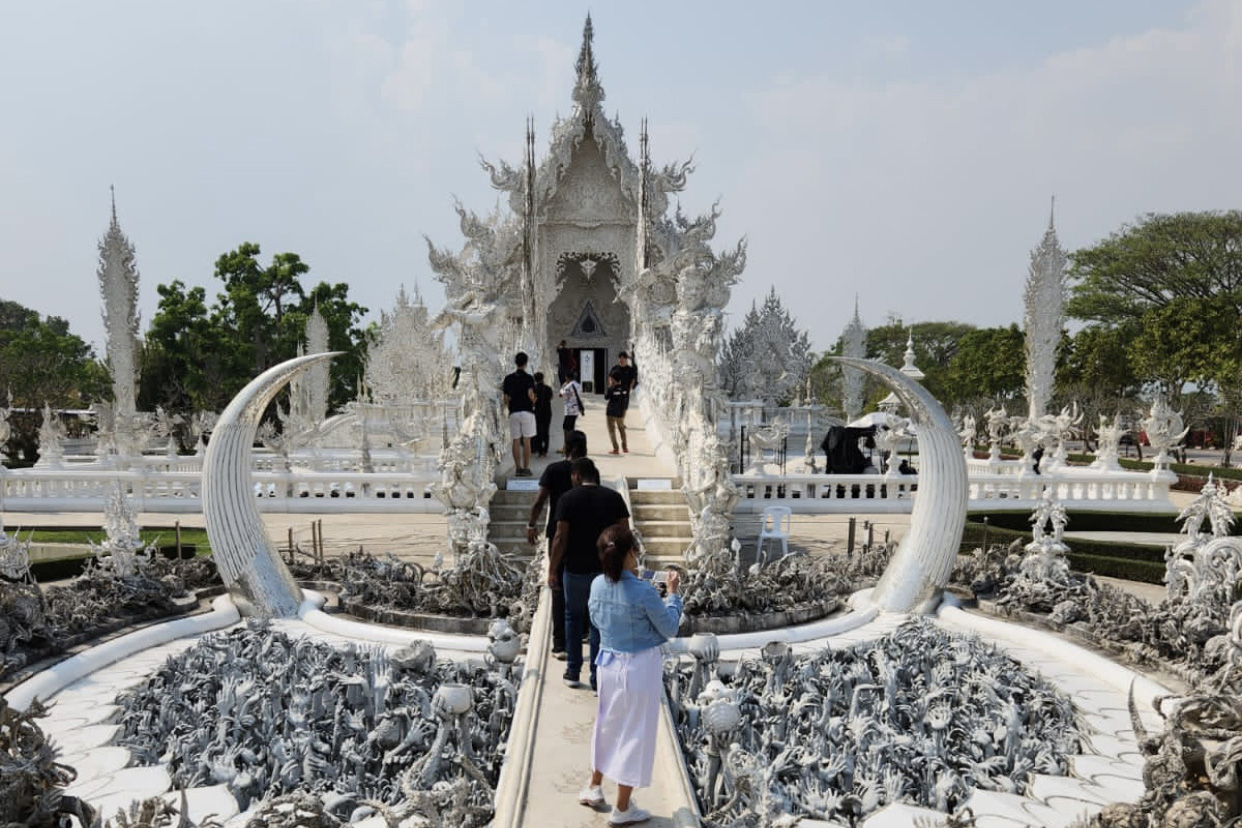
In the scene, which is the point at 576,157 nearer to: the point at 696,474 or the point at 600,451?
the point at 600,451

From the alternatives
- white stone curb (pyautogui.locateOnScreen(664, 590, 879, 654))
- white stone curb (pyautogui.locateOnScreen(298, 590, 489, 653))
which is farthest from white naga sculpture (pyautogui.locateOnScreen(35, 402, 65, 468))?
white stone curb (pyautogui.locateOnScreen(664, 590, 879, 654))

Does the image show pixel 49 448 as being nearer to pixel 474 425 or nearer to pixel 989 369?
pixel 474 425

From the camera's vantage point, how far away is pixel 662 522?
31.2 feet

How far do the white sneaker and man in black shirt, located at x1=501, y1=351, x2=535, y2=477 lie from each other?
645 cm

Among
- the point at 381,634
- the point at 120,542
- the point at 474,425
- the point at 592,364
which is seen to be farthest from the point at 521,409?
the point at 592,364

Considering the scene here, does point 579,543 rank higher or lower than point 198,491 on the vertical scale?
higher

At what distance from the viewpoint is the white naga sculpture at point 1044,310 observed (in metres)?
18.3

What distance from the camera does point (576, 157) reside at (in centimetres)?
2048

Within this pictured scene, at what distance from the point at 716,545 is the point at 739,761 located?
4173mm

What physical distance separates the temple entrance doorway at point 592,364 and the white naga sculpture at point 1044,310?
1006 cm

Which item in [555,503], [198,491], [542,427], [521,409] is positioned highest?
[521,409]

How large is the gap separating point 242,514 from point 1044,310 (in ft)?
56.5

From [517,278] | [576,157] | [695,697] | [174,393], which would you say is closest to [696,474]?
[695,697]

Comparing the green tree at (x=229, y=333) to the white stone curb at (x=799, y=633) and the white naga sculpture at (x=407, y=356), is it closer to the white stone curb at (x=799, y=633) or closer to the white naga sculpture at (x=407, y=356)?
the white naga sculpture at (x=407, y=356)
